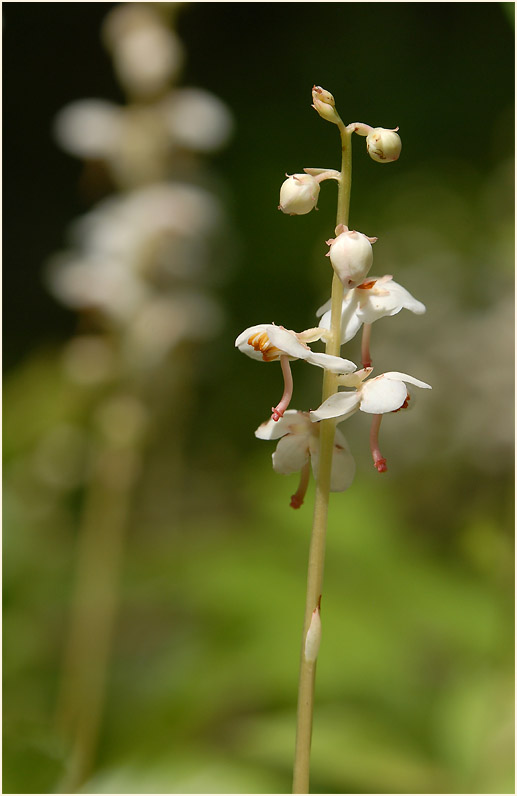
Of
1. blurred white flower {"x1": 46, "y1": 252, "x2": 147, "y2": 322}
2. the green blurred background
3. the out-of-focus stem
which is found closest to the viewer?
the green blurred background

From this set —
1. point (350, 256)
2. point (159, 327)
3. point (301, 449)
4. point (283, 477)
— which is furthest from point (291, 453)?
point (283, 477)

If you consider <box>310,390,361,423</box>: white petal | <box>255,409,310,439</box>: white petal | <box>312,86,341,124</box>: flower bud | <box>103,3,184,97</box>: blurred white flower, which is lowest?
<box>310,390,361,423</box>: white petal

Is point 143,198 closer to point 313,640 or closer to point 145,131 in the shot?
point 145,131

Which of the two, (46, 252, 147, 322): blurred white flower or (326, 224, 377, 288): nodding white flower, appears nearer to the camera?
(326, 224, 377, 288): nodding white flower

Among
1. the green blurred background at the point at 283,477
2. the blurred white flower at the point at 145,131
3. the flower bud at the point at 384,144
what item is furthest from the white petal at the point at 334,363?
the blurred white flower at the point at 145,131

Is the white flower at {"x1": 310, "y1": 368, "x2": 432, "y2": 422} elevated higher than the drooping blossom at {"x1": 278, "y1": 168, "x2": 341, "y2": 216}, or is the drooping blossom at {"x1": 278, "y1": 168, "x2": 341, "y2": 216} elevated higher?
Answer: the drooping blossom at {"x1": 278, "y1": 168, "x2": 341, "y2": 216}

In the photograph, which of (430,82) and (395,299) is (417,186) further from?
(395,299)

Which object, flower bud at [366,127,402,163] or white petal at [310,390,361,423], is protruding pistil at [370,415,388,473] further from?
flower bud at [366,127,402,163]

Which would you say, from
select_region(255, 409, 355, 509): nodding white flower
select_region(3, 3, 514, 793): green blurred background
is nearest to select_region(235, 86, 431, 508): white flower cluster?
select_region(255, 409, 355, 509): nodding white flower

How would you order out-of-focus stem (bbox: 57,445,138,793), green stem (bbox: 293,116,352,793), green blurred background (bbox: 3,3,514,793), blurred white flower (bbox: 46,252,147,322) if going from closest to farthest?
1. green stem (bbox: 293,116,352,793)
2. green blurred background (bbox: 3,3,514,793)
3. out-of-focus stem (bbox: 57,445,138,793)
4. blurred white flower (bbox: 46,252,147,322)
